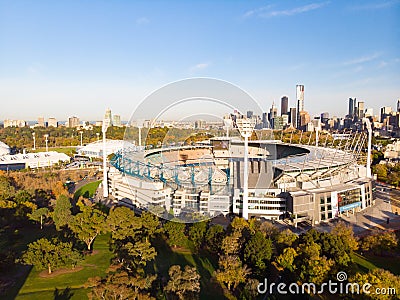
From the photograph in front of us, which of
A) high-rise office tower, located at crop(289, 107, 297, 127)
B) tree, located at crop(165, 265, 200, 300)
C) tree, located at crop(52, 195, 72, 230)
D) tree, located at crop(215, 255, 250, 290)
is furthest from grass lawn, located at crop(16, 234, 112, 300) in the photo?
high-rise office tower, located at crop(289, 107, 297, 127)

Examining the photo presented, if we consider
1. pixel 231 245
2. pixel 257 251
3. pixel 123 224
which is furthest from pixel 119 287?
pixel 257 251

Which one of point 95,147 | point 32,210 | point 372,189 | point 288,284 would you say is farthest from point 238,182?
point 95,147

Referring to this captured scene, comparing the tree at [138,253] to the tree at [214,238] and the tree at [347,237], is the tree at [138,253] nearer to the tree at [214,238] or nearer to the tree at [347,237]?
the tree at [214,238]

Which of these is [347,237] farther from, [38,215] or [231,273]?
[38,215]

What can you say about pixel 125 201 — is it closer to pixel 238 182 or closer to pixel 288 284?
pixel 238 182

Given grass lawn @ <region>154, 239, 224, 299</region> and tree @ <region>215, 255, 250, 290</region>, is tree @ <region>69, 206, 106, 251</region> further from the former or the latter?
tree @ <region>215, 255, 250, 290</region>

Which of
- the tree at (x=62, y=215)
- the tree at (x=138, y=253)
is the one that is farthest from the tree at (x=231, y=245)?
the tree at (x=62, y=215)
